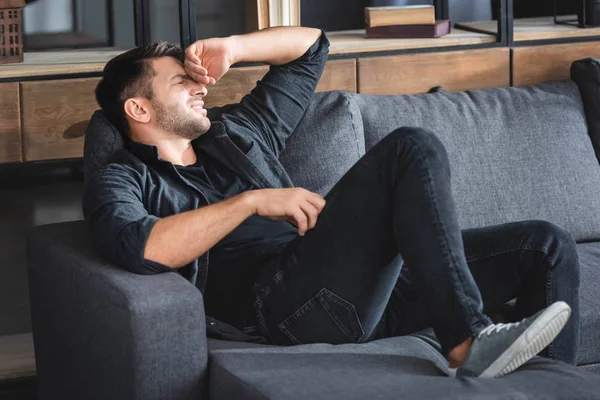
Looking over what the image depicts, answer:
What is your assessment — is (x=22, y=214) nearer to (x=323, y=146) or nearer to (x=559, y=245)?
(x=323, y=146)

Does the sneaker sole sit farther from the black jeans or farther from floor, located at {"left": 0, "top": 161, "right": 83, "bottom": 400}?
floor, located at {"left": 0, "top": 161, "right": 83, "bottom": 400}

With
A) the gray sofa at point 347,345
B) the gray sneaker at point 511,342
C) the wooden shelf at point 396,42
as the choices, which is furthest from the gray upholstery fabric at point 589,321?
the wooden shelf at point 396,42

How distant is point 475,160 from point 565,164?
0.87 ft

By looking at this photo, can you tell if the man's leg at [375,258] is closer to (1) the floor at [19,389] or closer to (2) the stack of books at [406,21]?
(1) the floor at [19,389]

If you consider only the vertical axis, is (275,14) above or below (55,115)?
above

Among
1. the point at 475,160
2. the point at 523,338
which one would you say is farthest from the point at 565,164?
the point at 523,338

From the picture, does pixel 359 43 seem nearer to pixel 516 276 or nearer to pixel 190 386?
pixel 516 276

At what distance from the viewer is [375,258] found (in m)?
2.24

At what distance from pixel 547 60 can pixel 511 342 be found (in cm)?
157

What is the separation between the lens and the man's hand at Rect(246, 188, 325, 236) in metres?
2.24

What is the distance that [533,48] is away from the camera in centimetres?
339

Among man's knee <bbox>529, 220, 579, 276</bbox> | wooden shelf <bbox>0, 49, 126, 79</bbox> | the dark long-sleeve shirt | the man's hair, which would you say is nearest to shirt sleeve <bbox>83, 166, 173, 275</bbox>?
the dark long-sleeve shirt

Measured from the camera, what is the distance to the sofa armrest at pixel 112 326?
212cm

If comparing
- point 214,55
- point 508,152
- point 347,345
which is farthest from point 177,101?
point 508,152
